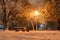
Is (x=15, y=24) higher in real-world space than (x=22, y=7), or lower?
lower

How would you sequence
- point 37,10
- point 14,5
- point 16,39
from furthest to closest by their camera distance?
point 37,10
point 14,5
point 16,39

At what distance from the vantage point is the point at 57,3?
41.7 metres

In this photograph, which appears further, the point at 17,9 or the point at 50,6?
the point at 50,6

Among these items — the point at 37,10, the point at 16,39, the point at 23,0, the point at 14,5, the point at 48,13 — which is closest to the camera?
the point at 16,39

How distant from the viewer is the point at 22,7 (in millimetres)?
40125

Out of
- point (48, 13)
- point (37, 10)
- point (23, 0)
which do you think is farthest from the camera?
point (37, 10)

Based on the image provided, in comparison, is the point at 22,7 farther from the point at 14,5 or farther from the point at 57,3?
the point at 57,3

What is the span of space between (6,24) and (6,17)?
180cm

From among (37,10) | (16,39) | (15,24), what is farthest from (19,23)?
(16,39)

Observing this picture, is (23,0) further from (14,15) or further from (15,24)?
(15,24)

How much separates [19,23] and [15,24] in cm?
129

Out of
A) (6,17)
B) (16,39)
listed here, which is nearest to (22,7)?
(6,17)

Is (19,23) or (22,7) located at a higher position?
(22,7)

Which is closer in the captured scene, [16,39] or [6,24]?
[16,39]
